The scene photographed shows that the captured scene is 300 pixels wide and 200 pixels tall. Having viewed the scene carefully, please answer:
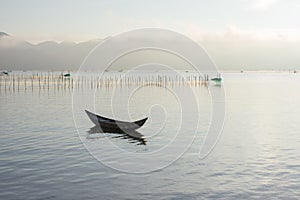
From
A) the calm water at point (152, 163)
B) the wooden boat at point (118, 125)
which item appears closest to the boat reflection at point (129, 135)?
the wooden boat at point (118, 125)

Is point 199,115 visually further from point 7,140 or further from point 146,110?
point 7,140

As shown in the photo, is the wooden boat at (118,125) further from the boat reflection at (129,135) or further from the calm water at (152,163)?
the calm water at (152,163)

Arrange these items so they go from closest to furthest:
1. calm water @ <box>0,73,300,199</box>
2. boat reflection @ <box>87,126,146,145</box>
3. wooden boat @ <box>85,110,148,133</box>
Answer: calm water @ <box>0,73,300,199</box>, boat reflection @ <box>87,126,146,145</box>, wooden boat @ <box>85,110,148,133</box>

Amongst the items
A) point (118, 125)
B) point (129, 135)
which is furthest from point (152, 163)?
point (118, 125)

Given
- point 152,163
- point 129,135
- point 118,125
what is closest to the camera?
point 152,163

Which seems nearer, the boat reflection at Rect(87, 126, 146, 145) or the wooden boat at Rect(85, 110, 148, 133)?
the boat reflection at Rect(87, 126, 146, 145)

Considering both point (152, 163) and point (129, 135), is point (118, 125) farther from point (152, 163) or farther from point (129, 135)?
point (152, 163)

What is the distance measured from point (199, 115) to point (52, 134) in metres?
18.1

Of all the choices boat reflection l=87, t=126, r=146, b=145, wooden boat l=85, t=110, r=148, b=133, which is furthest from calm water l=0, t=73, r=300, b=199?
wooden boat l=85, t=110, r=148, b=133

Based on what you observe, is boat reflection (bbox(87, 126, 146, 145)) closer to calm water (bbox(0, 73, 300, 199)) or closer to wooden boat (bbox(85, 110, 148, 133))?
wooden boat (bbox(85, 110, 148, 133))

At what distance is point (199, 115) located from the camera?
40.9 m

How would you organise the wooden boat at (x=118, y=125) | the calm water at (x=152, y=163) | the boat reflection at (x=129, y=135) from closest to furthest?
the calm water at (x=152, y=163) → the boat reflection at (x=129, y=135) → the wooden boat at (x=118, y=125)

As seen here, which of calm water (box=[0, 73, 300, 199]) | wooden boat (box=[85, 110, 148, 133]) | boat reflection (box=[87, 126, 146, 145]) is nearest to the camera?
calm water (box=[0, 73, 300, 199])

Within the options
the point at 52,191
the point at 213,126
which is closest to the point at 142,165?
the point at 52,191
